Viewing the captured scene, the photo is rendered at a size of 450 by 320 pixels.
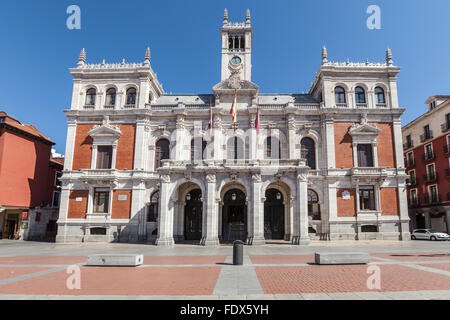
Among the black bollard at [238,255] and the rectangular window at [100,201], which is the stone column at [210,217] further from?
the rectangular window at [100,201]

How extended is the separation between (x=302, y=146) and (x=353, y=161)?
5.59 m

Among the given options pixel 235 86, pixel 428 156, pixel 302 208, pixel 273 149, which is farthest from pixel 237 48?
pixel 428 156

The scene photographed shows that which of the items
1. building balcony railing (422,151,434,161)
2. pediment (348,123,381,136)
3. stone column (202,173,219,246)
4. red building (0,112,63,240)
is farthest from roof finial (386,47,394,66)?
red building (0,112,63,240)

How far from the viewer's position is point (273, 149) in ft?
106

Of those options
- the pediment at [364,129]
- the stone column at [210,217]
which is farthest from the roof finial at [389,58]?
the stone column at [210,217]

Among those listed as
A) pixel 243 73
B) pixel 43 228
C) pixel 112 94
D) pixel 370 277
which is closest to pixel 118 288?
pixel 370 277

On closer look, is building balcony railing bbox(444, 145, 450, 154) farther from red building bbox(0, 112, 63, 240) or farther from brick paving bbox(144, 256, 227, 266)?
red building bbox(0, 112, 63, 240)

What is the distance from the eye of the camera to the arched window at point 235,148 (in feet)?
105

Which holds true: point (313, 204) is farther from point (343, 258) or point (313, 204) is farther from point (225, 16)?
point (225, 16)

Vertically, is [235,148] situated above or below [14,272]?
above

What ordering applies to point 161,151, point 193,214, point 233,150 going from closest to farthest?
point 193,214 → point 233,150 → point 161,151

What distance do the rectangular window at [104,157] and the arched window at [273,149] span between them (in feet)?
57.6

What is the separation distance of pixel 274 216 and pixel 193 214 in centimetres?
858

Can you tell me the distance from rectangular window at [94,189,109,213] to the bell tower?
64.0ft
